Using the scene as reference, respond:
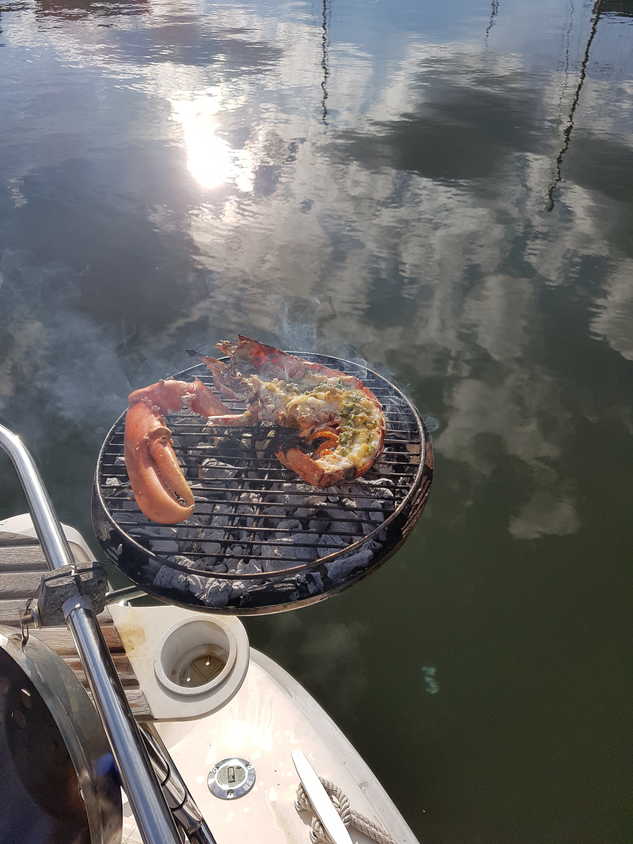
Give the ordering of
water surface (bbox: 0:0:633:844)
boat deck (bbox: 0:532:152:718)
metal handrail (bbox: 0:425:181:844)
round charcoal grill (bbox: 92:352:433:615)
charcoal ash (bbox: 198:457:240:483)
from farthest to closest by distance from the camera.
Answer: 1. water surface (bbox: 0:0:633:844)
2. charcoal ash (bbox: 198:457:240:483)
3. round charcoal grill (bbox: 92:352:433:615)
4. boat deck (bbox: 0:532:152:718)
5. metal handrail (bbox: 0:425:181:844)

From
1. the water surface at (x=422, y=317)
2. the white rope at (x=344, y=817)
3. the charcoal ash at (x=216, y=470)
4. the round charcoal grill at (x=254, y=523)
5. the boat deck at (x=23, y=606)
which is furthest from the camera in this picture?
the water surface at (x=422, y=317)

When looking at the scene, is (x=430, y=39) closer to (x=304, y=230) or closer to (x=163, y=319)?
(x=304, y=230)

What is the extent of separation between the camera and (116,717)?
144cm

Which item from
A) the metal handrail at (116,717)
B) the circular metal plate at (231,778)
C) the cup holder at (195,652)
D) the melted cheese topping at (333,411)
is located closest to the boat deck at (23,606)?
the cup holder at (195,652)

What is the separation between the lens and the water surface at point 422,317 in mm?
4941

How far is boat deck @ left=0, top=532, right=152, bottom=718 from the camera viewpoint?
135 inches

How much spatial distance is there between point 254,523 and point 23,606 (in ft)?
5.41

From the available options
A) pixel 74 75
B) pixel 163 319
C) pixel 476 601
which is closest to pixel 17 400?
pixel 163 319

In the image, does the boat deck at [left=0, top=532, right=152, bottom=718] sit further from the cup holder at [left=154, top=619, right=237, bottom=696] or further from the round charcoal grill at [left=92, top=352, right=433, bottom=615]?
the round charcoal grill at [left=92, top=352, right=433, bottom=615]

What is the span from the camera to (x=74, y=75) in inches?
806

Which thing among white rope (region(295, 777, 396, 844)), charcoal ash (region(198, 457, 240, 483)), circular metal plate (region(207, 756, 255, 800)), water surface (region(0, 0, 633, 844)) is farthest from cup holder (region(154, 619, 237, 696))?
water surface (region(0, 0, 633, 844))

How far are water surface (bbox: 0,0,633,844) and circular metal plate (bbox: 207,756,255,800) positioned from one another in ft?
5.21

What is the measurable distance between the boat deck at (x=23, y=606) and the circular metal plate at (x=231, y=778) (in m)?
0.71

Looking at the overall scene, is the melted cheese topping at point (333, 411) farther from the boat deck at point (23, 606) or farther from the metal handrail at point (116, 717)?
the metal handrail at point (116, 717)
